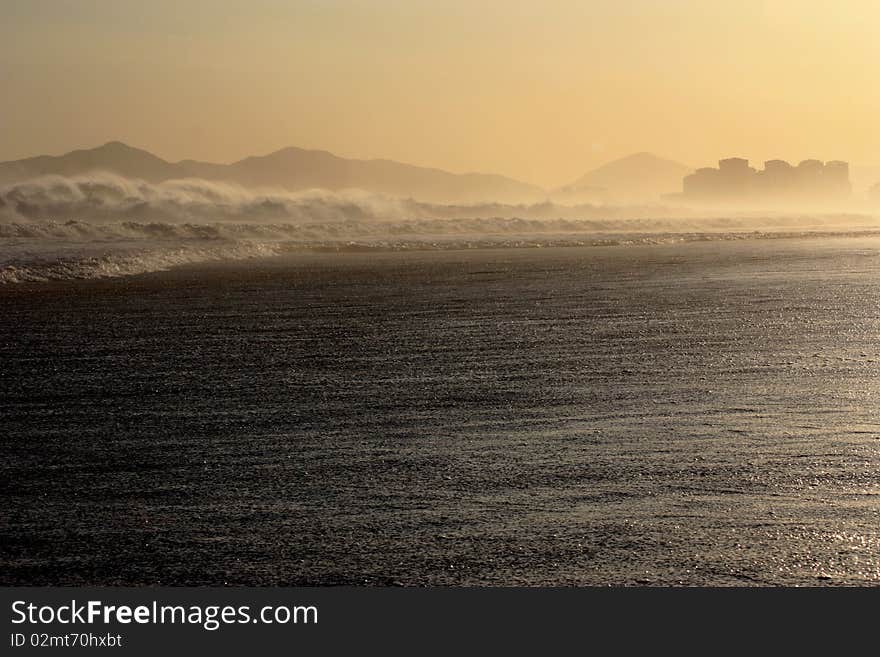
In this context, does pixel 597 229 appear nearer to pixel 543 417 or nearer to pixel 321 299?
pixel 321 299

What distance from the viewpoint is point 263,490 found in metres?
8.52

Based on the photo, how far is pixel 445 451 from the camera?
984cm

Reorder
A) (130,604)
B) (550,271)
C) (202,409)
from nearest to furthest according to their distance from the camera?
(130,604)
(202,409)
(550,271)

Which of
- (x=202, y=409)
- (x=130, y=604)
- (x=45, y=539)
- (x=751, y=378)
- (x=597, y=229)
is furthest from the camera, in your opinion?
(x=597, y=229)

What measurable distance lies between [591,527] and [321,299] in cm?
2182

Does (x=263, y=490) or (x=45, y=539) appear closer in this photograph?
(x=45, y=539)

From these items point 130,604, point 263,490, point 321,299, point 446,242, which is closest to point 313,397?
point 263,490

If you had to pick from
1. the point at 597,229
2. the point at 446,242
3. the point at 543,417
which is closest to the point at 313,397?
the point at 543,417

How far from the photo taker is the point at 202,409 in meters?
12.2

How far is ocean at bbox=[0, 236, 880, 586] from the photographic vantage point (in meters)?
6.88

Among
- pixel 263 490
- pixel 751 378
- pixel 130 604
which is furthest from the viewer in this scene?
pixel 751 378

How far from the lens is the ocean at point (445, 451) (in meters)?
6.88

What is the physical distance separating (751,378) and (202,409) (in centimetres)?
664

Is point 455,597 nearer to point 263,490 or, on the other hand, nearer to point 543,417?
point 263,490
